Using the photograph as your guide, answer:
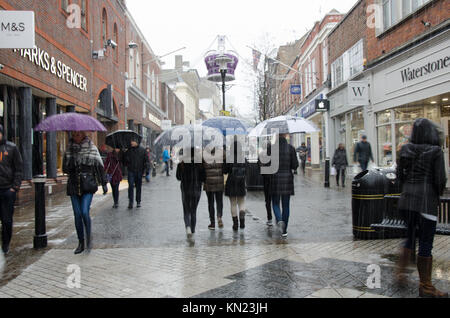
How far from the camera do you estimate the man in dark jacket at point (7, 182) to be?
5.72m

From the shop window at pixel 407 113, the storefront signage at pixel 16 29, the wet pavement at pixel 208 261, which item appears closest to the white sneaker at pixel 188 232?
the wet pavement at pixel 208 261

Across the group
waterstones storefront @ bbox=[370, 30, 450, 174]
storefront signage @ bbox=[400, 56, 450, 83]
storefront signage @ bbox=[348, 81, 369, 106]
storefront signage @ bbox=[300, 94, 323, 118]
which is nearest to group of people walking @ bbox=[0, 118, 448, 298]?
storefront signage @ bbox=[400, 56, 450, 83]

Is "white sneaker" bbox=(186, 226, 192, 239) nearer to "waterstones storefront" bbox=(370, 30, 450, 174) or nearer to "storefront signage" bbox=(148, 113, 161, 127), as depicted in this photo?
"waterstones storefront" bbox=(370, 30, 450, 174)

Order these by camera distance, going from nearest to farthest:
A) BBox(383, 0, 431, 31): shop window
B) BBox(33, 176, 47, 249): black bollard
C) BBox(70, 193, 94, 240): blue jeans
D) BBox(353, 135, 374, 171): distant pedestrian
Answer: BBox(70, 193, 94, 240): blue jeans
BBox(33, 176, 47, 249): black bollard
BBox(383, 0, 431, 31): shop window
BBox(353, 135, 374, 171): distant pedestrian

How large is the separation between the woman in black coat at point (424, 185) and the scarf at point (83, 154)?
4.25 m

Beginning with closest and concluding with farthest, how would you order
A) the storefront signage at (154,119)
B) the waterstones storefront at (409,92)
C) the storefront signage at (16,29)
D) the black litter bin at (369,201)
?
1. the black litter bin at (369,201)
2. the storefront signage at (16,29)
3. the waterstones storefront at (409,92)
4. the storefront signage at (154,119)

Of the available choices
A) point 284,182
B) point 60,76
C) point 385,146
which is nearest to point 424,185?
point 284,182

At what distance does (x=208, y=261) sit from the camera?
5.26 m

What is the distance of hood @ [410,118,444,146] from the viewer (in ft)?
13.1

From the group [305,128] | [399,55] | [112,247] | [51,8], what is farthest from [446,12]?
[51,8]

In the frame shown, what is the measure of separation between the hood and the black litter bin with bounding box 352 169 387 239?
2.25m

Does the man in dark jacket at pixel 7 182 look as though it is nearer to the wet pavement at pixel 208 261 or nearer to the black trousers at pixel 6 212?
the black trousers at pixel 6 212

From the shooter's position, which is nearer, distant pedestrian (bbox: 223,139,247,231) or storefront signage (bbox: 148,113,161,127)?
distant pedestrian (bbox: 223,139,247,231)

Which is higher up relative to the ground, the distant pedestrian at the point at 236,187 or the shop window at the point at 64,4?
the shop window at the point at 64,4
